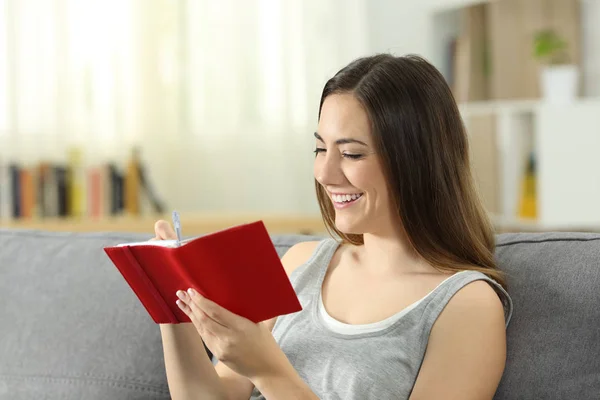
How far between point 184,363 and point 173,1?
10.0 ft

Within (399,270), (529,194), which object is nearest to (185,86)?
(529,194)

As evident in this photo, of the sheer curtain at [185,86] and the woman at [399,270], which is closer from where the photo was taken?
the woman at [399,270]

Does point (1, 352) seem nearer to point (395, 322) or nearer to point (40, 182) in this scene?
point (395, 322)

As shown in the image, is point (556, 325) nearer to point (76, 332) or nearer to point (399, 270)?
point (399, 270)

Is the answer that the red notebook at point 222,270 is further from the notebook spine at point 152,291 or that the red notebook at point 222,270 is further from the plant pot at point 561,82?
the plant pot at point 561,82

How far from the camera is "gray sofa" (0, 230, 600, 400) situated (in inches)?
53.8

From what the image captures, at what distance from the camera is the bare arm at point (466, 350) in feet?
4.34

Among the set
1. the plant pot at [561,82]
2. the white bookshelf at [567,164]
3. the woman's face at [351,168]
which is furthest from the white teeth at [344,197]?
the plant pot at [561,82]

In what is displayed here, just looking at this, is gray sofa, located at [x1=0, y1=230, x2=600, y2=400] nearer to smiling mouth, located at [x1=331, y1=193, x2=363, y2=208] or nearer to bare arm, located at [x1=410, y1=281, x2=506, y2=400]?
bare arm, located at [x1=410, y1=281, x2=506, y2=400]

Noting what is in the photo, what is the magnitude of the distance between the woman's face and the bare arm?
0.20 m

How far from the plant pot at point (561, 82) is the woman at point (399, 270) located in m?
2.49

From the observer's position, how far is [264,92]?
4.43m

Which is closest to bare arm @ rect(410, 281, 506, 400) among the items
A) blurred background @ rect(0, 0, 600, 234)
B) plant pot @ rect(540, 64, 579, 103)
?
blurred background @ rect(0, 0, 600, 234)

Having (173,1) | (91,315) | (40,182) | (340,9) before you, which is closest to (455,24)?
(340,9)
